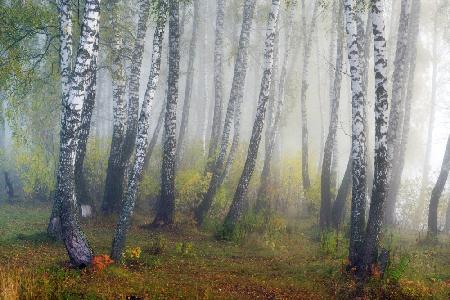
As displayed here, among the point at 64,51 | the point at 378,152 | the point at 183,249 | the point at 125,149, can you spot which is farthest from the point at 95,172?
the point at 378,152

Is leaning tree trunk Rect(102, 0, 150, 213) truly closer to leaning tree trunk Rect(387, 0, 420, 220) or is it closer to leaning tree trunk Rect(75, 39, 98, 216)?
leaning tree trunk Rect(75, 39, 98, 216)

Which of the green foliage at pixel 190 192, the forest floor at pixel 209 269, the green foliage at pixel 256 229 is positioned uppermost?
the green foliage at pixel 190 192

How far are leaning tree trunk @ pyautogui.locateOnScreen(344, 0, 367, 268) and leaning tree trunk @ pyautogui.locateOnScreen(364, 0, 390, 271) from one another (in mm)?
564

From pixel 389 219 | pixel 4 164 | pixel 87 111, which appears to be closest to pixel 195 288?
pixel 87 111

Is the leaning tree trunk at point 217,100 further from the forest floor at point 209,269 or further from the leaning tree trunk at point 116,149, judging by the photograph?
the forest floor at point 209,269

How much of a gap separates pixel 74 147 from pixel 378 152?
265 inches

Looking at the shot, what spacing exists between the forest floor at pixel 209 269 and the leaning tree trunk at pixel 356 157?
714 millimetres

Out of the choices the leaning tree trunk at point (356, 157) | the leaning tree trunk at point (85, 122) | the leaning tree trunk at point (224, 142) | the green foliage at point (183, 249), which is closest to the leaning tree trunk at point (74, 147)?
the green foliage at point (183, 249)

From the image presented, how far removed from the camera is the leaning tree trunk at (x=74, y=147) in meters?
9.30

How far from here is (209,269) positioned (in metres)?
10.5

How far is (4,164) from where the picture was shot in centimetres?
2936

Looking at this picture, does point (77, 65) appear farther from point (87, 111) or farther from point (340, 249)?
point (340, 249)

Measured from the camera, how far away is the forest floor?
26.3 feet

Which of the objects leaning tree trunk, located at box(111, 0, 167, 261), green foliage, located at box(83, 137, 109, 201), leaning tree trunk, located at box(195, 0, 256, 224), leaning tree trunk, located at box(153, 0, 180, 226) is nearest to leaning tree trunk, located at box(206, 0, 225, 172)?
leaning tree trunk, located at box(195, 0, 256, 224)
